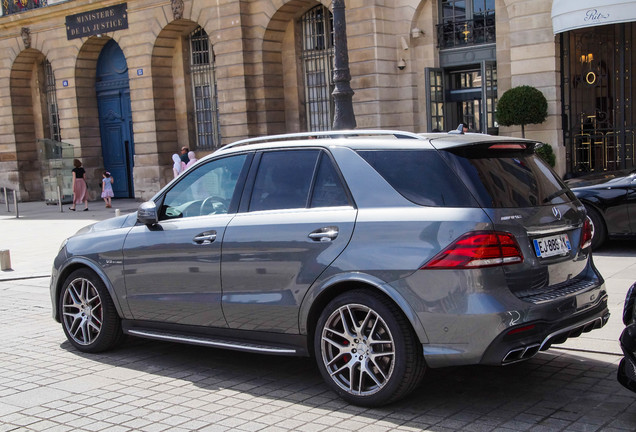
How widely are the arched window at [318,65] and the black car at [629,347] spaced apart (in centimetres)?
1844

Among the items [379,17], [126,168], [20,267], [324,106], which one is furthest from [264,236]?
[126,168]

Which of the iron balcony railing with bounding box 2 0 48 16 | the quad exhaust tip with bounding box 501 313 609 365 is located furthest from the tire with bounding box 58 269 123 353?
the iron balcony railing with bounding box 2 0 48 16

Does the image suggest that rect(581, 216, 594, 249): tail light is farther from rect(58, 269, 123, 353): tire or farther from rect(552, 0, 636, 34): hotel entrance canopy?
rect(552, 0, 636, 34): hotel entrance canopy

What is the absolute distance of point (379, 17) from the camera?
20.1 meters

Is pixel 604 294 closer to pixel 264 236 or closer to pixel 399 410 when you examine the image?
pixel 399 410

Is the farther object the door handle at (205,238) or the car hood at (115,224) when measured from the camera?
the car hood at (115,224)

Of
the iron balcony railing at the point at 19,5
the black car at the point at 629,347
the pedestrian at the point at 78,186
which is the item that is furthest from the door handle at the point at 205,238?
the iron balcony railing at the point at 19,5

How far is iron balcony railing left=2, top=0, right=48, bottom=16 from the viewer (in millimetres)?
29291

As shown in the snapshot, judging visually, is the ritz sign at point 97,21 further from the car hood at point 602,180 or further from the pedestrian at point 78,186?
the car hood at point 602,180

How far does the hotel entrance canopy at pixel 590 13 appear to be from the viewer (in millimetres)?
15586

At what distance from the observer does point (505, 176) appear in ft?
17.0

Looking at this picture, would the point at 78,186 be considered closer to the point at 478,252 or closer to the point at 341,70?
the point at 341,70

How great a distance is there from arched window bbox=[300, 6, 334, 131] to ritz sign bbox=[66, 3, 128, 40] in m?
6.82

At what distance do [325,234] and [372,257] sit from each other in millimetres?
421
